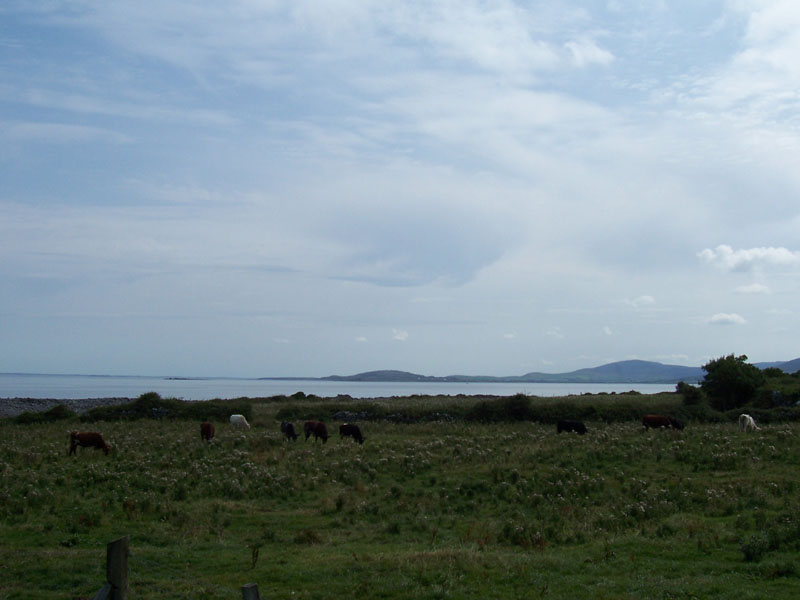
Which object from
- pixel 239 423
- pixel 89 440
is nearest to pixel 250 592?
pixel 89 440

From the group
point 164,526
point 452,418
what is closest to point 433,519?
point 164,526

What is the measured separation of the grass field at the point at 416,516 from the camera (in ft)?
40.4

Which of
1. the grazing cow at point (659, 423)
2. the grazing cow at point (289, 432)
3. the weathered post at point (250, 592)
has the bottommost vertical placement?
the grazing cow at point (289, 432)

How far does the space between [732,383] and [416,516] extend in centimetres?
4499

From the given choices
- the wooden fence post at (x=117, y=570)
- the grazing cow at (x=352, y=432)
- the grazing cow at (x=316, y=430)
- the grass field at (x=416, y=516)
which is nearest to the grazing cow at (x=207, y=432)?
the grass field at (x=416, y=516)

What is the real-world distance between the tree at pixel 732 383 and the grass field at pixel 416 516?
2323cm

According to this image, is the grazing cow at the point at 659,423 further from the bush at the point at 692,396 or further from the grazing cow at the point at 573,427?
the bush at the point at 692,396

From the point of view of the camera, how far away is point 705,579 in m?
12.3

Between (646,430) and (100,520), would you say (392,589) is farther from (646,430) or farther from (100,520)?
(646,430)

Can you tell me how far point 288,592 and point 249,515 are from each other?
25.7ft

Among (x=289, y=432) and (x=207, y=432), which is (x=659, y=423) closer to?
(x=289, y=432)

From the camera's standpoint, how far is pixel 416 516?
752 inches

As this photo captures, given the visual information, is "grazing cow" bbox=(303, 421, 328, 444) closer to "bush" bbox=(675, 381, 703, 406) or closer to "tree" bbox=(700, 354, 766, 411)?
"bush" bbox=(675, 381, 703, 406)

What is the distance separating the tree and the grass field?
23230 millimetres
